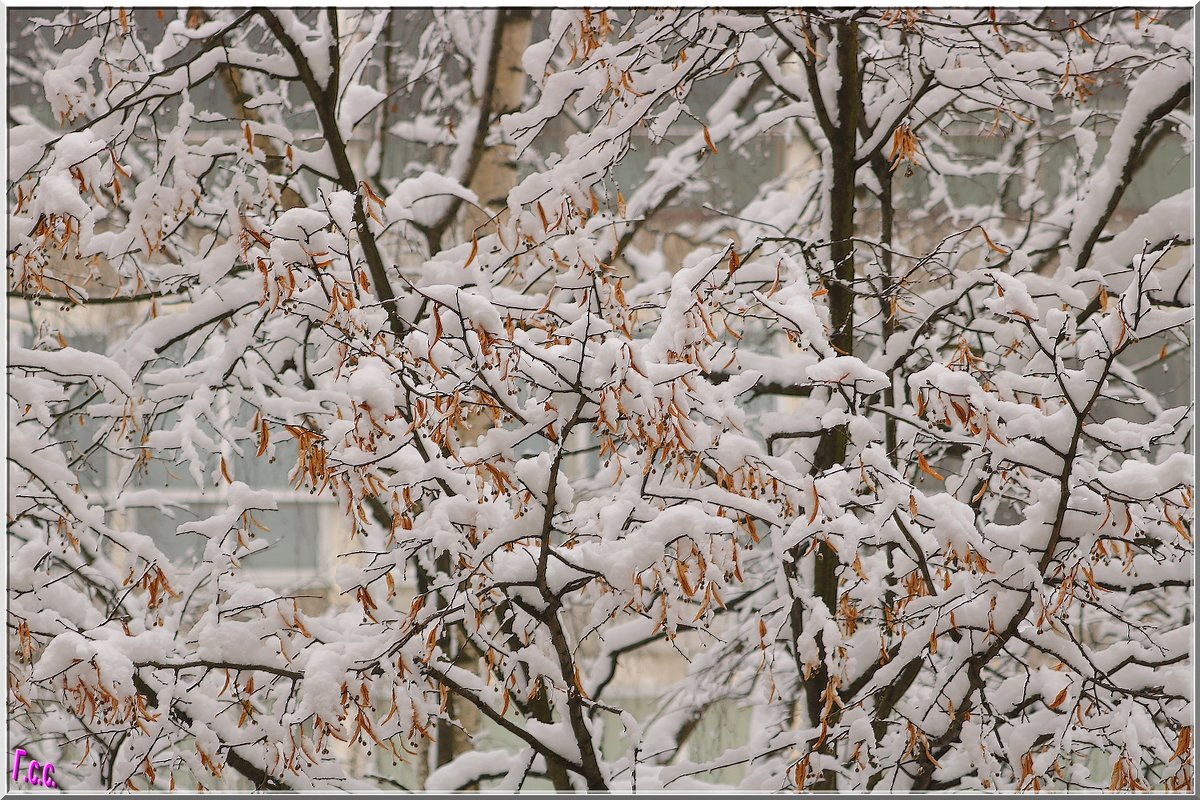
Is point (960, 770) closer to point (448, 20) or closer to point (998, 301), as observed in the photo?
point (998, 301)

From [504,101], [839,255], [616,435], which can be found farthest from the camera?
[504,101]

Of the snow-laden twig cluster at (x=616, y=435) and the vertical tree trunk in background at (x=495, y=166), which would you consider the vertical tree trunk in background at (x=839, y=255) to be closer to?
the snow-laden twig cluster at (x=616, y=435)

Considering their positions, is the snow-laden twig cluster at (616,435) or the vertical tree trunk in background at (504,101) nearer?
the snow-laden twig cluster at (616,435)

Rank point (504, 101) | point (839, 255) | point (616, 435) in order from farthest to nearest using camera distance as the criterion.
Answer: point (504, 101) → point (839, 255) → point (616, 435)

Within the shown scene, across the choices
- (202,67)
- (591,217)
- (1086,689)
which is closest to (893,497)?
(1086,689)

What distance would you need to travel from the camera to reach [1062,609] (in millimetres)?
1675

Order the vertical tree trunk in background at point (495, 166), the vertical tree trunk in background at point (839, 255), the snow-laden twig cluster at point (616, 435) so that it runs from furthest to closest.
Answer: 1. the vertical tree trunk in background at point (495, 166)
2. the vertical tree trunk in background at point (839, 255)
3. the snow-laden twig cluster at point (616, 435)

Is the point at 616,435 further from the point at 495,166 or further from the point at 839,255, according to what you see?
the point at 495,166

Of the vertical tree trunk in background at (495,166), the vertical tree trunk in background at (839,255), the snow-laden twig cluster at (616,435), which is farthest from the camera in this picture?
the vertical tree trunk in background at (495,166)

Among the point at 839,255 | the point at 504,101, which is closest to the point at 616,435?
the point at 839,255

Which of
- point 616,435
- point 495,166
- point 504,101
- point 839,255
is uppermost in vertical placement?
point 504,101

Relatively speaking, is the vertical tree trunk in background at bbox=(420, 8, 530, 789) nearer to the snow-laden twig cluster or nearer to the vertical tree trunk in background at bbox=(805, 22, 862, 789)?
the snow-laden twig cluster

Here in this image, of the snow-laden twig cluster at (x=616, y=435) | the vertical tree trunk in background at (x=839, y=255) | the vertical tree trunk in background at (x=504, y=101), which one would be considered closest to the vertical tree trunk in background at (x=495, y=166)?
the vertical tree trunk in background at (x=504, y=101)

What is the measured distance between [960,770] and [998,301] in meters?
1.03
